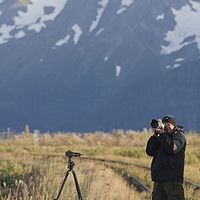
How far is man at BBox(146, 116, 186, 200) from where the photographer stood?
11.5 meters

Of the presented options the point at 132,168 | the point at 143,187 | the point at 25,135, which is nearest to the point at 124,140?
the point at 25,135

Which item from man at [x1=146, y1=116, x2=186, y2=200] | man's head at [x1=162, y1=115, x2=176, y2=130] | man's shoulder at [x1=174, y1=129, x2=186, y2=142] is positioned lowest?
man at [x1=146, y1=116, x2=186, y2=200]

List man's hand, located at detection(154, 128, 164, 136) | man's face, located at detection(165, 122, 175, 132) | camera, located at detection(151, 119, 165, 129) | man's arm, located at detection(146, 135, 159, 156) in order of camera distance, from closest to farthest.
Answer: camera, located at detection(151, 119, 165, 129) < man's hand, located at detection(154, 128, 164, 136) < man's face, located at detection(165, 122, 175, 132) < man's arm, located at detection(146, 135, 159, 156)

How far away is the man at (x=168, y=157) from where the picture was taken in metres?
11.5

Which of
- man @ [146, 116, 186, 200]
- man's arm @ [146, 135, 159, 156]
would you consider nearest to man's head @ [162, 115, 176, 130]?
man @ [146, 116, 186, 200]

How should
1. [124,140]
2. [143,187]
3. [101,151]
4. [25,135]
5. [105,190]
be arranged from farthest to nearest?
[25,135]
[124,140]
[101,151]
[143,187]
[105,190]

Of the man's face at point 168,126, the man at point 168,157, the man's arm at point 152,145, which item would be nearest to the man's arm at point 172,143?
the man at point 168,157

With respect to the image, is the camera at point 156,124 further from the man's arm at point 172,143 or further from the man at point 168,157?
the man's arm at point 172,143

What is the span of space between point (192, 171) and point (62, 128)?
17311cm

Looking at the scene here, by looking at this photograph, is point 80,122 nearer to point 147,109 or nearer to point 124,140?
point 147,109

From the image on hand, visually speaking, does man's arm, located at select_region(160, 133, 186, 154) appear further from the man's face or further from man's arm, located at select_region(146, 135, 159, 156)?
man's arm, located at select_region(146, 135, 159, 156)

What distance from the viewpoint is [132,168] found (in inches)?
1087

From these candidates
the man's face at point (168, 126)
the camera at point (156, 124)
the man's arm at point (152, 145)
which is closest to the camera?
the camera at point (156, 124)

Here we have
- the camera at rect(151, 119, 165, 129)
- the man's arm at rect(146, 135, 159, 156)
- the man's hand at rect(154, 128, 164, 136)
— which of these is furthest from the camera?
the man's arm at rect(146, 135, 159, 156)
